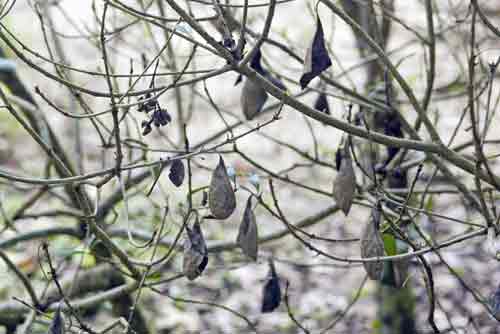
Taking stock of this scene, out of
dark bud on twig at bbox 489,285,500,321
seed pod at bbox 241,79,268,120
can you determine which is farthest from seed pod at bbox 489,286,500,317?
seed pod at bbox 241,79,268,120

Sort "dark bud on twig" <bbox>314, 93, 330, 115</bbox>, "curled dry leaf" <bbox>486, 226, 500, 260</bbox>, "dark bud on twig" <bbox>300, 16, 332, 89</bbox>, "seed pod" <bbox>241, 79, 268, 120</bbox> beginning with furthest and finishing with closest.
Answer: "dark bud on twig" <bbox>314, 93, 330, 115</bbox>, "seed pod" <bbox>241, 79, 268, 120</bbox>, "curled dry leaf" <bbox>486, 226, 500, 260</bbox>, "dark bud on twig" <bbox>300, 16, 332, 89</bbox>

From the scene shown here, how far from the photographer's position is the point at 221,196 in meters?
1.53

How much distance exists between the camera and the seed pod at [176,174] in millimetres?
1612

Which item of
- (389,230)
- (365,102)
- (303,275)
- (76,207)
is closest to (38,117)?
(76,207)

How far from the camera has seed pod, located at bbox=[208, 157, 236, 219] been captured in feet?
5.03

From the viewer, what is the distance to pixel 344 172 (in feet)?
5.31

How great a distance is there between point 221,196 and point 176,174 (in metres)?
0.13

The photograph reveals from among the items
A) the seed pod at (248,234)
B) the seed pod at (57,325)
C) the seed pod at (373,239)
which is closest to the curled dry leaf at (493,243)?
the seed pod at (373,239)

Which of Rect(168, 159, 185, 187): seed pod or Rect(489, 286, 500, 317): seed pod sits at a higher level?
Rect(168, 159, 185, 187): seed pod

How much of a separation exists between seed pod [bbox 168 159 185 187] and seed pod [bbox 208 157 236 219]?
0.34 ft

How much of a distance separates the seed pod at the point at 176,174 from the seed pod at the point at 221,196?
10 cm

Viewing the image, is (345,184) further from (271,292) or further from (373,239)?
(271,292)

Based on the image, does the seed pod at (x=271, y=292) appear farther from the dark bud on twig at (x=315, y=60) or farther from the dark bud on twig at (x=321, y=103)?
the dark bud on twig at (x=315, y=60)

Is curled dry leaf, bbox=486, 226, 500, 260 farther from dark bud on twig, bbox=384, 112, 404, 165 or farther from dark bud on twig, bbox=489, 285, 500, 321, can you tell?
dark bud on twig, bbox=384, 112, 404, 165
